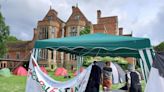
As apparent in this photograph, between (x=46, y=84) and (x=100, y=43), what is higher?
(x=100, y=43)

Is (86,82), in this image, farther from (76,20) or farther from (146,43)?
(76,20)

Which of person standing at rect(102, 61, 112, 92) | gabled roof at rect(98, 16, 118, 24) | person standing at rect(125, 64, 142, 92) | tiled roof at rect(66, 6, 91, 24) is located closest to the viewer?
person standing at rect(125, 64, 142, 92)

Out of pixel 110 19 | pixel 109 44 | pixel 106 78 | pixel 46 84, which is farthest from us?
pixel 110 19

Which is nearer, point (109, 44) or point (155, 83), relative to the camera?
point (155, 83)

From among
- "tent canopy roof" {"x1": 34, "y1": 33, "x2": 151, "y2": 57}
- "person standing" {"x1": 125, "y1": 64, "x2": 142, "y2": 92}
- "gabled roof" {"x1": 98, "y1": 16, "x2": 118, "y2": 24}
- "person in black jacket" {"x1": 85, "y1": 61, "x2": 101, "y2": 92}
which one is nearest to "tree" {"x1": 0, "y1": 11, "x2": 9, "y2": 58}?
"gabled roof" {"x1": 98, "y1": 16, "x2": 118, "y2": 24}

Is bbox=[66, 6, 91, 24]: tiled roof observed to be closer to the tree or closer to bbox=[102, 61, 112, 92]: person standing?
the tree

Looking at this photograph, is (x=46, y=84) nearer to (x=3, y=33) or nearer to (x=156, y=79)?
(x=156, y=79)

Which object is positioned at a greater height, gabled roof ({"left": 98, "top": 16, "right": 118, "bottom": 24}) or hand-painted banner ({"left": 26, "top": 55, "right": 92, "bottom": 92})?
gabled roof ({"left": 98, "top": 16, "right": 118, "bottom": 24})

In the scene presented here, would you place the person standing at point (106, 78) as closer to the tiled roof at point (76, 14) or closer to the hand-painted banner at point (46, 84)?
the hand-painted banner at point (46, 84)

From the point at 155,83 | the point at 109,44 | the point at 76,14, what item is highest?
the point at 76,14

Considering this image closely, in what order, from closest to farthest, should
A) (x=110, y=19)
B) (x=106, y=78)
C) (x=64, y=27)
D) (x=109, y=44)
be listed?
(x=109, y=44) < (x=106, y=78) < (x=110, y=19) < (x=64, y=27)

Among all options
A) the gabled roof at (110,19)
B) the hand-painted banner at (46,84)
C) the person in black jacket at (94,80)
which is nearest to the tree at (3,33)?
the gabled roof at (110,19)

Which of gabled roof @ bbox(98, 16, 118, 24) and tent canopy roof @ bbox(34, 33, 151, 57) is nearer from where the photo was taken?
tent canopy roof @ bbox(34, 33, 151, 57)

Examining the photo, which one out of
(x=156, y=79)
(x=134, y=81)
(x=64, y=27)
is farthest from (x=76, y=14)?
(x=156, y=79)
